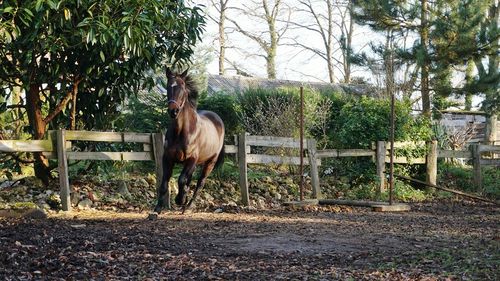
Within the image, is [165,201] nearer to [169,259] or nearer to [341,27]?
[169,259]

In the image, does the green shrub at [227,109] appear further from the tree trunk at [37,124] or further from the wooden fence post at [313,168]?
the tree trunk at [37,124]

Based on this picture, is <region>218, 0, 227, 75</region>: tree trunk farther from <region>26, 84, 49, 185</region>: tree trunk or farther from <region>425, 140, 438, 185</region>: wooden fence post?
<region>26, 84, 49, 185</region>: tree trunk

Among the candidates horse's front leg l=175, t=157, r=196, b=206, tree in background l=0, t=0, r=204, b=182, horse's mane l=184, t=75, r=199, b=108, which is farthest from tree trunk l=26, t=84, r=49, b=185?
horse's mane l=184, t=75, r=199, b=108

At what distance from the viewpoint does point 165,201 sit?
30.7 ft

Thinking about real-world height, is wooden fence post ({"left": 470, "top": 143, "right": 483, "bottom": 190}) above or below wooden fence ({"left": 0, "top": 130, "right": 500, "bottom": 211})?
below

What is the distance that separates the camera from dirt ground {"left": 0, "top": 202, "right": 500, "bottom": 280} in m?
4.61

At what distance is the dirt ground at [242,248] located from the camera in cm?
461

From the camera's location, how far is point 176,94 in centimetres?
855

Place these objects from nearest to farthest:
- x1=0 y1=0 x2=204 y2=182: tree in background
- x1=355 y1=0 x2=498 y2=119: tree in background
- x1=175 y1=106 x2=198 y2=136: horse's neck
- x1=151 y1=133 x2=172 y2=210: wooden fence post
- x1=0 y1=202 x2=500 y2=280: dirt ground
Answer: x1=0 y1=202 x2=500 y2=280: dirt ground
x1=0 y1=0 x2=204 y2=182: tree in background
x1=175 y1=106 x2=198 y2=136: horse's neck
x1=151 y1=133 x2=172 y2=210: wooden fence post
x1=355 y1=0 x2=498 y2=119: tree in background

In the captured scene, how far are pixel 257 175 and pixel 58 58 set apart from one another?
16.2 ft

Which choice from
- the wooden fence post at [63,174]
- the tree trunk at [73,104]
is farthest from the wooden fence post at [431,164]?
the wooden fence post at [63,174]

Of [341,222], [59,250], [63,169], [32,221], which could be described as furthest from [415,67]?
[59,250]

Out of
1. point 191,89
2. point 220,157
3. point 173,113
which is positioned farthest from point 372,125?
point 173,113

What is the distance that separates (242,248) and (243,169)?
477 centimetres
